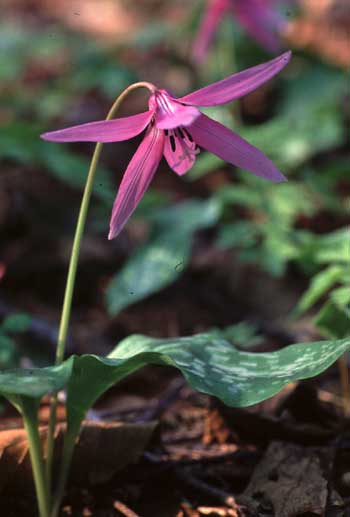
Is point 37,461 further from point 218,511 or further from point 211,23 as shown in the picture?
point 211,23

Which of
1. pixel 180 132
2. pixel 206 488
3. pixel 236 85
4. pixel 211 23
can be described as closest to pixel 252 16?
pixel 211 23

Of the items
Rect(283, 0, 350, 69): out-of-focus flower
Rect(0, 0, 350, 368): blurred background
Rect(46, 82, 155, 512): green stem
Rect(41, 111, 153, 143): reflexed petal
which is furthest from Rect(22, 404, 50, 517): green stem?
Rect(283, 0, 350, 69): out-of-focus flower

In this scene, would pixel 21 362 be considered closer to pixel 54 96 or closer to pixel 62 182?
pixel 62 182

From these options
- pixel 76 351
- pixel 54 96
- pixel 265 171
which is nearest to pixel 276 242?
pixel 76 351

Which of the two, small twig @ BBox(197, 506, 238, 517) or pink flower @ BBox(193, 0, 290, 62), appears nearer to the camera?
small twig @ BBox(197, 506, 238, 517)

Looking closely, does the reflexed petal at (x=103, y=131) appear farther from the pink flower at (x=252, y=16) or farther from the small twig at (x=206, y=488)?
the pink flower at (x=252, y=16)

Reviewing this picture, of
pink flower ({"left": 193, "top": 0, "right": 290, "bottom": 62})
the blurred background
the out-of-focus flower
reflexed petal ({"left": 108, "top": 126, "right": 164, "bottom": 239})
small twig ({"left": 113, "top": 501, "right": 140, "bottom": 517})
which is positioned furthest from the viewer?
the out-of-focus flower

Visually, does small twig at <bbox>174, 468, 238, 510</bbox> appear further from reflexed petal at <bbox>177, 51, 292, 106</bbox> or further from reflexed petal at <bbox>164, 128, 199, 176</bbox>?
reflexed petal at <bbox>177, 51, 292, 106</bbox>
